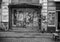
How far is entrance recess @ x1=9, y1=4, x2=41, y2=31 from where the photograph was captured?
1614 cm

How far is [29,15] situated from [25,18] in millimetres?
734

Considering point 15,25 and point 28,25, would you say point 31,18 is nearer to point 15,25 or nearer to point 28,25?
point 28,25

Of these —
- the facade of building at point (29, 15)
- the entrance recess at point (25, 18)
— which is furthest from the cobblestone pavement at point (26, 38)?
the entrance recess at point (25, 18)

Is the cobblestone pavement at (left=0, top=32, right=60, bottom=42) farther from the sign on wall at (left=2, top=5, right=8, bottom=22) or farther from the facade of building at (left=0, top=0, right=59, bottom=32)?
the sign on wall at (left=2, top=5, right=8, bottom=22)

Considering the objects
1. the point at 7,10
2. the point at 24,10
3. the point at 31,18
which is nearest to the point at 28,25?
the point at 31,18

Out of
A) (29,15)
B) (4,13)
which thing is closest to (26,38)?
(29,15)

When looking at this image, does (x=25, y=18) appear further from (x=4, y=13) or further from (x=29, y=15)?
(x=4, y=13)

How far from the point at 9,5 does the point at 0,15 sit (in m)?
1.97

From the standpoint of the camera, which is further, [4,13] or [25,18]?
[25,18]

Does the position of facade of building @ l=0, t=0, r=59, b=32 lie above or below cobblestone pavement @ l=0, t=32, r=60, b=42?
above

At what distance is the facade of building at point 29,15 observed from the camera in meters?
15.5

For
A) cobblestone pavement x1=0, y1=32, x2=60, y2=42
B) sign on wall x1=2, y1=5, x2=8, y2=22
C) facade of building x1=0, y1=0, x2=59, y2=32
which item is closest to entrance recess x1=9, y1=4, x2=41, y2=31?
facade of building x1=0, y1=0, x2=59, y2=32

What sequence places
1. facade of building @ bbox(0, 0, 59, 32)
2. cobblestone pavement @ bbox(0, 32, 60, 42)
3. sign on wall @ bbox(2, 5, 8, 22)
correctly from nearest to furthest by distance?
cobblestone pavement @ bbox(0, 32, 60, 42) < facade of building @ bbox(0, 0, 59, 32) < sign on wall @ bbox(2, 5, 8, 22)

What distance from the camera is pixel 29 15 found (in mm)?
16266
